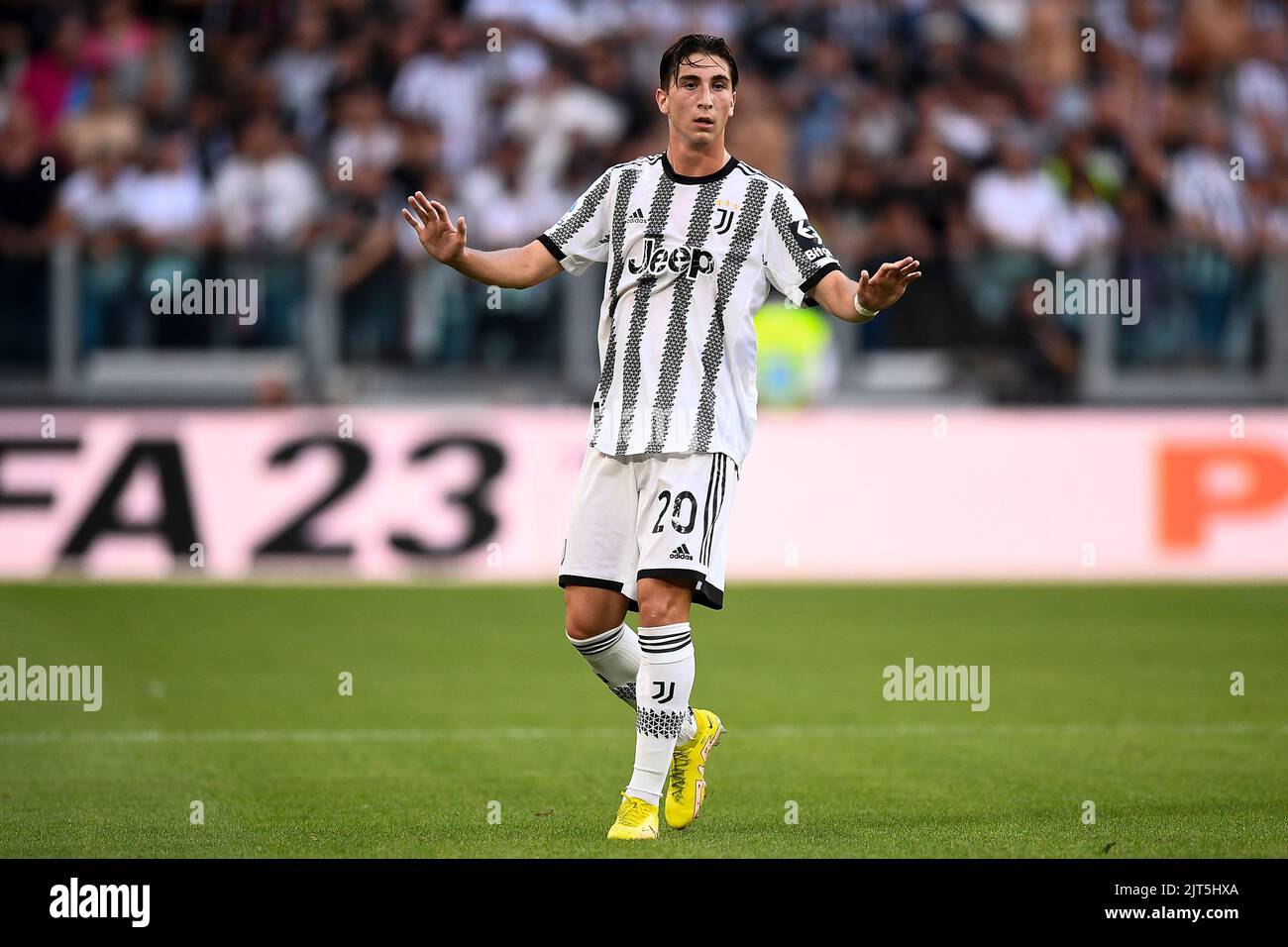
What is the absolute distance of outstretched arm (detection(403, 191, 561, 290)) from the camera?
6742 millimetres

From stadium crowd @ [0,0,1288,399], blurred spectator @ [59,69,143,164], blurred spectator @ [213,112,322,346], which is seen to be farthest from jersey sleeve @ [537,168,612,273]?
blurred spectator @ [59,69,143,164]

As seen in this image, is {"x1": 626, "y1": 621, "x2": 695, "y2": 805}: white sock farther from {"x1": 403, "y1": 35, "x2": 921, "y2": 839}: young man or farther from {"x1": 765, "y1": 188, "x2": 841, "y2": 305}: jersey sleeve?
{"x1": 765, "y1": 188, "x2": 841, "y2": 305}: jersey sleeve

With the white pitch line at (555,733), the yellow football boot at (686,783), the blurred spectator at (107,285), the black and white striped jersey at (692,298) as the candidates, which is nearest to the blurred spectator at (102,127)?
the blurred spectator at (107,285)

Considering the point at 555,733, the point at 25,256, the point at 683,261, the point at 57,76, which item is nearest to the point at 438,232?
the point at 683,261

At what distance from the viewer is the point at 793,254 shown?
6.85 meters

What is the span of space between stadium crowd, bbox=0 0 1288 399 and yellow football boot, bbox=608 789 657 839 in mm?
9173

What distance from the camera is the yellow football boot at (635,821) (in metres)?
6.59

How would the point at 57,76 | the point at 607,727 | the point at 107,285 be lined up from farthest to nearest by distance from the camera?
the point at 57,76
the point at 107,285
the point at 607,727

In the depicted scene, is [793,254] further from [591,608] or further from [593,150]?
[593,150]

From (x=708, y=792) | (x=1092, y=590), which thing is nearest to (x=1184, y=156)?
(x=1092, y=590)

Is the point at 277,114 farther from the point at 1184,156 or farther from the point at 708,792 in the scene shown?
the point at 708,792

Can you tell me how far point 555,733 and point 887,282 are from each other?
3.54m

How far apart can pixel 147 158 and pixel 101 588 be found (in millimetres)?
4016

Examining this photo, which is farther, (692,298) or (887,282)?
(692,298)
